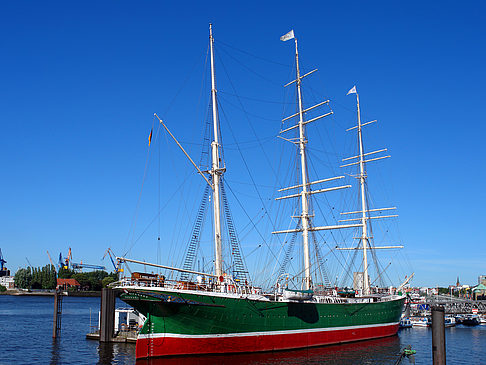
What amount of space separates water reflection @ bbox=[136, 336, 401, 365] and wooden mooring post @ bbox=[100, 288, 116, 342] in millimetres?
10697

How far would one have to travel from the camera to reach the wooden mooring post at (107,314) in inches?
1681

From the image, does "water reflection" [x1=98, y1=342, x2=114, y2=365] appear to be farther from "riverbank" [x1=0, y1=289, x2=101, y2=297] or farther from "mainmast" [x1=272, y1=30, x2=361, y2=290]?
"riverbank" [x1=0, y1=289, x2=101, y2=297]

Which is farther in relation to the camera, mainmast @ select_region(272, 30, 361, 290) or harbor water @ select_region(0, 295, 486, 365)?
mainmast @ select_region(272, 30, 361, 290)

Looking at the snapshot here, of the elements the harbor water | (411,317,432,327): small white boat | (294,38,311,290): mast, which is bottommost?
(411,317,432,327): small white boat

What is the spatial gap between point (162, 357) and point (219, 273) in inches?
325

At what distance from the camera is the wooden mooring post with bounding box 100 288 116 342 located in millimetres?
42688

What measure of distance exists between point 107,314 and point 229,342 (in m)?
14.1

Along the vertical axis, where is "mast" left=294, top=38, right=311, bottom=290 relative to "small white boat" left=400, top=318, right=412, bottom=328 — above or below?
above

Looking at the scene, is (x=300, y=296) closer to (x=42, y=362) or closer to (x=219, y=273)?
(x=219, y=273)

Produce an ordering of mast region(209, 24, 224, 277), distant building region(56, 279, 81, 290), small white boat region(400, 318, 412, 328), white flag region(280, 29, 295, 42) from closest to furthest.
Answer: mast region(209, 24, 224, 277) → white flag region(280, 29, 295, 42) → small white boat region(400, 318, 412, 328) → distant building region(56, 279, 81, 290)

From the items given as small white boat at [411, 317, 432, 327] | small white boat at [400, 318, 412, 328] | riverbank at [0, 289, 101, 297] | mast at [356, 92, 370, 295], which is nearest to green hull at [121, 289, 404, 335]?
mast at [356, 92, 370, 295]

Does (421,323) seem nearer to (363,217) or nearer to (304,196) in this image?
(363,217)

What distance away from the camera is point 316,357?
39.2 meters

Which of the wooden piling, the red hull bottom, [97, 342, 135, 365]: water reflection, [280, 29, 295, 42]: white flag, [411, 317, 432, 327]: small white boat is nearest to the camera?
the wooden piling
